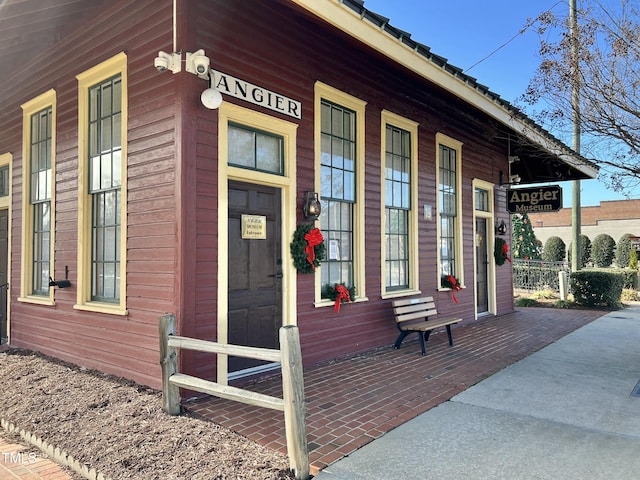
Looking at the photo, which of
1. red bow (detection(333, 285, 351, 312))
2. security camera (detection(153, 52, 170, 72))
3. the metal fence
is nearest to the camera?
security camera (detection(153, 52, 170, 72))

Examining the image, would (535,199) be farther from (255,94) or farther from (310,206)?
(255,94)

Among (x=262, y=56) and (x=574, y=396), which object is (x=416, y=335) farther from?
(x=262, y=56)

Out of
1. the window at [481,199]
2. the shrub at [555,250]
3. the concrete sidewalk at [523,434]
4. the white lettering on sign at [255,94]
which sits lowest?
the concrete sidewalk at [523,434]

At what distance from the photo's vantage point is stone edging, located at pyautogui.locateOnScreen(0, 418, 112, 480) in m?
2.99

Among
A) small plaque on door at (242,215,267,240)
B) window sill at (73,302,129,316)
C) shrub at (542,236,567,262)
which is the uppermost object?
small plaque on door at (242,215,267,240)

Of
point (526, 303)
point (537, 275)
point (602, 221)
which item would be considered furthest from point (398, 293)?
point (602, 221)

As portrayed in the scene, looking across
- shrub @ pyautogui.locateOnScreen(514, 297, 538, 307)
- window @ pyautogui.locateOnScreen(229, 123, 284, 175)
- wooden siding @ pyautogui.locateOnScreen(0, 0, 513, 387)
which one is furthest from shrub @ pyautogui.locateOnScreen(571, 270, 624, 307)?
window @ pyautogui.locateOnScreen(229, 123, 284, 175)

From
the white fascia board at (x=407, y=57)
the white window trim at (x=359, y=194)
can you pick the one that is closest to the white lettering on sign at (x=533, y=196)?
the white fascia board at (x=407, y=57)

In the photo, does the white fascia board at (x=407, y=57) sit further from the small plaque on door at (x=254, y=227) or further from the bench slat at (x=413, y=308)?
the bench slat at (x=413, y=308)

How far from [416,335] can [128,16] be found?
18.9ft

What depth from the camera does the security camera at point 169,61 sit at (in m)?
3.98

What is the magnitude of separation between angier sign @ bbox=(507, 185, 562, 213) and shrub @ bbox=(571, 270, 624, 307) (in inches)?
122

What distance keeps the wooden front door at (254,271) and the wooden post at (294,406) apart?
187 centimetres

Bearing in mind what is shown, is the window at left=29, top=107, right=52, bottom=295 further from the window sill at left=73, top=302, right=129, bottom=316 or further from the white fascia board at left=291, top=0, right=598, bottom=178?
the white fascia board at left=291, top=0, right=598, bottom=178
